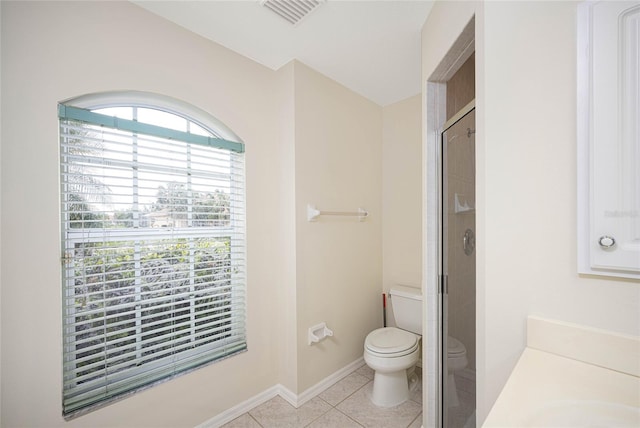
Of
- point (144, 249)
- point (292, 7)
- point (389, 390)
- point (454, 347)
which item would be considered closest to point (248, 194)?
point (144, 249)

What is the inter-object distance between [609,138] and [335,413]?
2.01m

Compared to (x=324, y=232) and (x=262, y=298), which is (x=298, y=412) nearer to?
(x=262, y=298)

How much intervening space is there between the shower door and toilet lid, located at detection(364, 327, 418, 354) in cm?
41

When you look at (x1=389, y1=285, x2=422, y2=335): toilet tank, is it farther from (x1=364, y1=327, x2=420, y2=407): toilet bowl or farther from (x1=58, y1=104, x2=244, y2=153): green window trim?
(x1=58, y1=104, x2=244, y2=153): green window trim

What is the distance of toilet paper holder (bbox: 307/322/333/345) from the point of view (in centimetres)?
202

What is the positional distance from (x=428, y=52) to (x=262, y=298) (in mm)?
1852

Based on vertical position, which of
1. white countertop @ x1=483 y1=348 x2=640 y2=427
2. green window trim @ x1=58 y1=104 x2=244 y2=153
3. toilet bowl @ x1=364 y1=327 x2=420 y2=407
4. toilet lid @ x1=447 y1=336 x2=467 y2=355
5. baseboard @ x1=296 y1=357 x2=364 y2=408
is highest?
green window trim @ x1=58 y1=104 x2=244 y2=153

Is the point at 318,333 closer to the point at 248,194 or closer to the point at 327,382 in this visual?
the point at 327,382

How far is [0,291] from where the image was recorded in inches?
43.6

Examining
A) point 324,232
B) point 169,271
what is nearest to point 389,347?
point 324,232

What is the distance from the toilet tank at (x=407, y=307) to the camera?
2.23 meters

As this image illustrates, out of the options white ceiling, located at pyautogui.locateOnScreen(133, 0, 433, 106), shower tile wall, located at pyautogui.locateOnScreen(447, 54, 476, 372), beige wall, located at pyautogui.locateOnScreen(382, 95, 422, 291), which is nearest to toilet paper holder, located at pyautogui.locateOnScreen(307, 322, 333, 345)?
beige wall, located at pyautogui.locateOnScreen(382, 95, 422, 291)

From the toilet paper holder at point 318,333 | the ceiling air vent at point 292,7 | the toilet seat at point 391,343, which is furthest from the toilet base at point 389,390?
the ceiling air vent at point 292,7

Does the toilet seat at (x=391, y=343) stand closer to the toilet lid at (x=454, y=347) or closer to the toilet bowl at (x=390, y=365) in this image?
the toilet bowl at (x=390, y=365)
